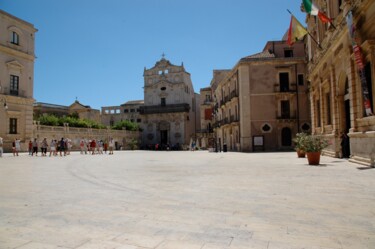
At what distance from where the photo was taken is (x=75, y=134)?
132 feet

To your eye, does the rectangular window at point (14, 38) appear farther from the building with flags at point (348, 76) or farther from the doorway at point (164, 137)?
the doorway at point (164, 137)

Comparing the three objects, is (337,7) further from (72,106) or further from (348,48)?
(72,106)

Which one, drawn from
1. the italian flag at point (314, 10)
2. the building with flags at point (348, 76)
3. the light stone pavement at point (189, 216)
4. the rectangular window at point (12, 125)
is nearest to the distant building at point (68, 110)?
the rectangular window at point (12, 125)

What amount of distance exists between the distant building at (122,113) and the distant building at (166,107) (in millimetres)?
6052

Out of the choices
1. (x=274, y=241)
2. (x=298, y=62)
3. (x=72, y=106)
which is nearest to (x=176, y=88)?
(x=72, y=106)

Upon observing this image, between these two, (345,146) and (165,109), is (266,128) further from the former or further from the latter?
(165,109)

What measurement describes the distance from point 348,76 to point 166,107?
48.7 meters

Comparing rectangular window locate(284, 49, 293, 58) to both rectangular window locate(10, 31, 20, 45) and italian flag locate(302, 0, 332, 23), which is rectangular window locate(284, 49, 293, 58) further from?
rectangular window locate(10, 31, 20, 45)

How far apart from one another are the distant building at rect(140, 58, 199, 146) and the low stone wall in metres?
5.75

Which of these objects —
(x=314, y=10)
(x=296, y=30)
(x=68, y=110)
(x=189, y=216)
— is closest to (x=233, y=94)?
(x=296, y=30)

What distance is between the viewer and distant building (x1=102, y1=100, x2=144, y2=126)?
68375mm

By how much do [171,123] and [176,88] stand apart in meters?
7.12

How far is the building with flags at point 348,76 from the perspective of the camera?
37.9 ft

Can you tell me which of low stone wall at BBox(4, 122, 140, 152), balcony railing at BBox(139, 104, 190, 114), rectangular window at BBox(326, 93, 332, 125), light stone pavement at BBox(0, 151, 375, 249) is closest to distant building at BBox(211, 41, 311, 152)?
rectangular window at BBox(326, 93, 332, 125)
